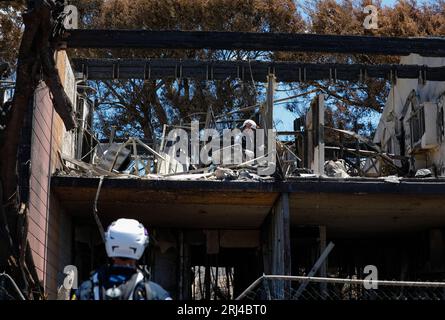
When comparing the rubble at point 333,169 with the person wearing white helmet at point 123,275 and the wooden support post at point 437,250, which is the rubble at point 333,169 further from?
the person wearing white helmet at point 123,275

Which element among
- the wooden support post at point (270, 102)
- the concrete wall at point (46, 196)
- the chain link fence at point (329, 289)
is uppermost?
the wooden support post at point (270, 102)

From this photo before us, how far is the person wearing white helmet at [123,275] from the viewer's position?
5.31 metres

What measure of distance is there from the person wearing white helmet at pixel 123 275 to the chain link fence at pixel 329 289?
3.23m

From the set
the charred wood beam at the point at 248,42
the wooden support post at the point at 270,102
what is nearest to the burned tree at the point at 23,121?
the charred wood beam at the point at 248,42

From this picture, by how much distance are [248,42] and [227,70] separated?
183 cm

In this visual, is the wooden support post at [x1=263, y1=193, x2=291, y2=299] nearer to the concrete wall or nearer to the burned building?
the burned building

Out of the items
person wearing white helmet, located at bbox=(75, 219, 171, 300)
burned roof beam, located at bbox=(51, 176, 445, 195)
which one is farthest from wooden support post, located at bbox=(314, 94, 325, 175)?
person wearing white helmet, located at bbox=(75, 219, 171, 300)

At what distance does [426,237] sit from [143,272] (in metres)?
11.9

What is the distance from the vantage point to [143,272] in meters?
5.55

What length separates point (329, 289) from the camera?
56.4 ft

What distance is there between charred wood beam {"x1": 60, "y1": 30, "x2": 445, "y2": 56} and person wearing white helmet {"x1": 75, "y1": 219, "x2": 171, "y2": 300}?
8078 mm

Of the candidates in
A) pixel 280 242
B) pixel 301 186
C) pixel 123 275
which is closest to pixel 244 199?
pixel 280 242

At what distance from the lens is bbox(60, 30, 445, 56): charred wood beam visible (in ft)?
44.3
